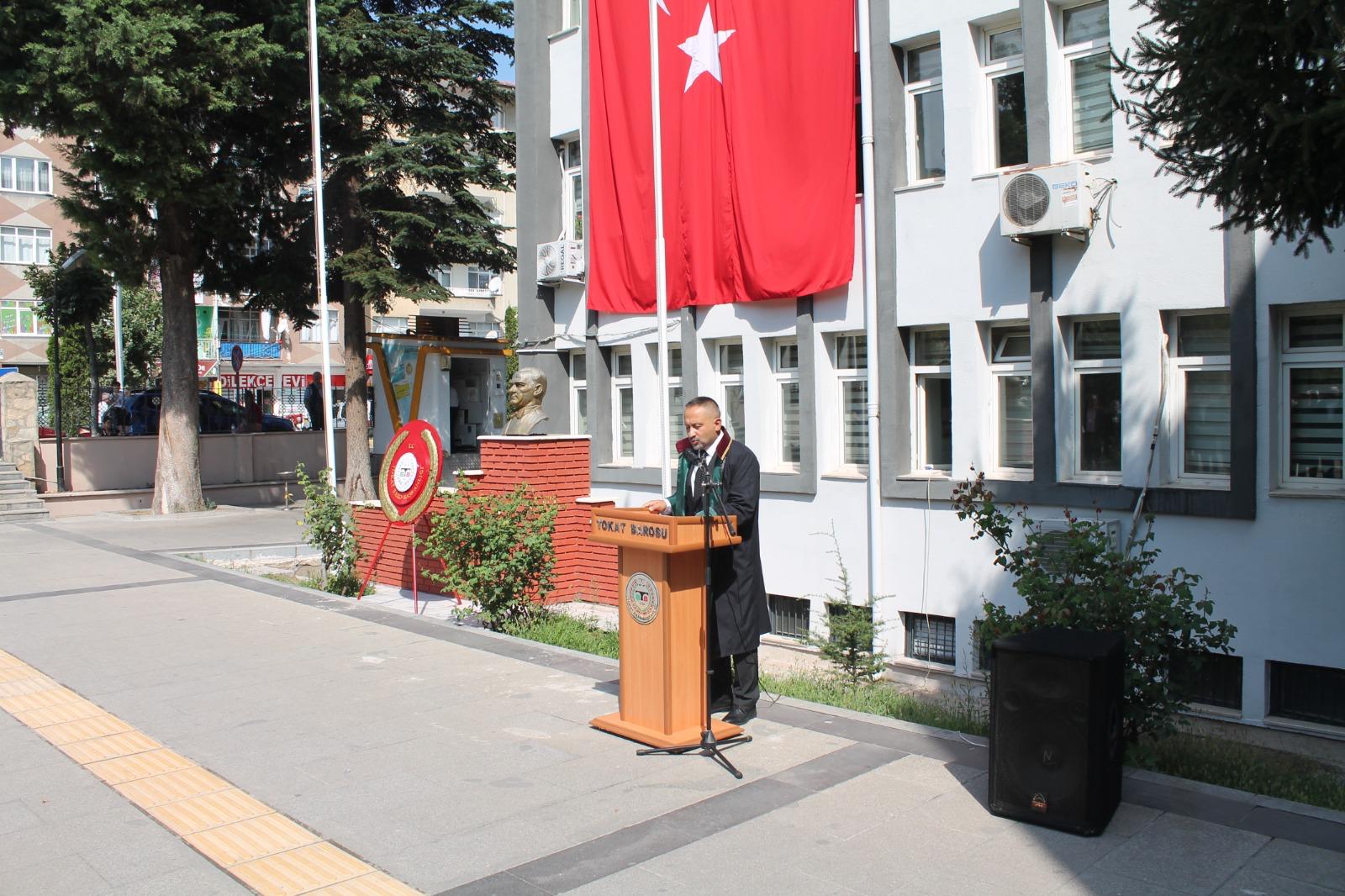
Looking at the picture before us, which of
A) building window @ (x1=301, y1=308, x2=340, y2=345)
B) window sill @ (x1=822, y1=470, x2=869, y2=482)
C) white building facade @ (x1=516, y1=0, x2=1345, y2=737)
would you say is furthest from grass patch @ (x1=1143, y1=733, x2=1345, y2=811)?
building window @ (x1=301, y1=308, x2=340, y2=345)

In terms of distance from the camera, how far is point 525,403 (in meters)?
14.5

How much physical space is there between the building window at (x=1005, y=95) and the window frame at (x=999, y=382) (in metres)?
1.66

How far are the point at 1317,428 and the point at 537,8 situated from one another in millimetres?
12943

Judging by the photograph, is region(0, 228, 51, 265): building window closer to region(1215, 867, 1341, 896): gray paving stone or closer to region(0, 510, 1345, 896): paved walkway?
region(0, 510, 1345, 896): paved walkway

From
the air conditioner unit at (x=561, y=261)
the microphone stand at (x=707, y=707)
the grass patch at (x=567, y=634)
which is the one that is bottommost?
the grass patch at (x=567, y=634)

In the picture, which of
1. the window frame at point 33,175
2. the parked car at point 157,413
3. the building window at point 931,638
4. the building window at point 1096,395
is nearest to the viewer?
the building window at point 1096,395

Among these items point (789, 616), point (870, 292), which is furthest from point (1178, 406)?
point (789, 616)

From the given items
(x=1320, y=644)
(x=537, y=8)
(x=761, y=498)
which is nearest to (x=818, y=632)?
(x=761, y=498)

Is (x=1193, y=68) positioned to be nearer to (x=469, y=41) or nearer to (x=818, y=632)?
(x=818, y=632)

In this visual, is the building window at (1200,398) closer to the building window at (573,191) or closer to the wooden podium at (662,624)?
the wooden podium at (662,624)

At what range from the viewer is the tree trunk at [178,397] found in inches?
969

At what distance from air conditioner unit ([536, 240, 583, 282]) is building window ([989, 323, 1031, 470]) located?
7.02 meters

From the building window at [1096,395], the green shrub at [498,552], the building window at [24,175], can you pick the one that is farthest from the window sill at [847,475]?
the building window at [24,175]

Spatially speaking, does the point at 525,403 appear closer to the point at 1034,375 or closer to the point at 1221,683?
the point at 1034,375
